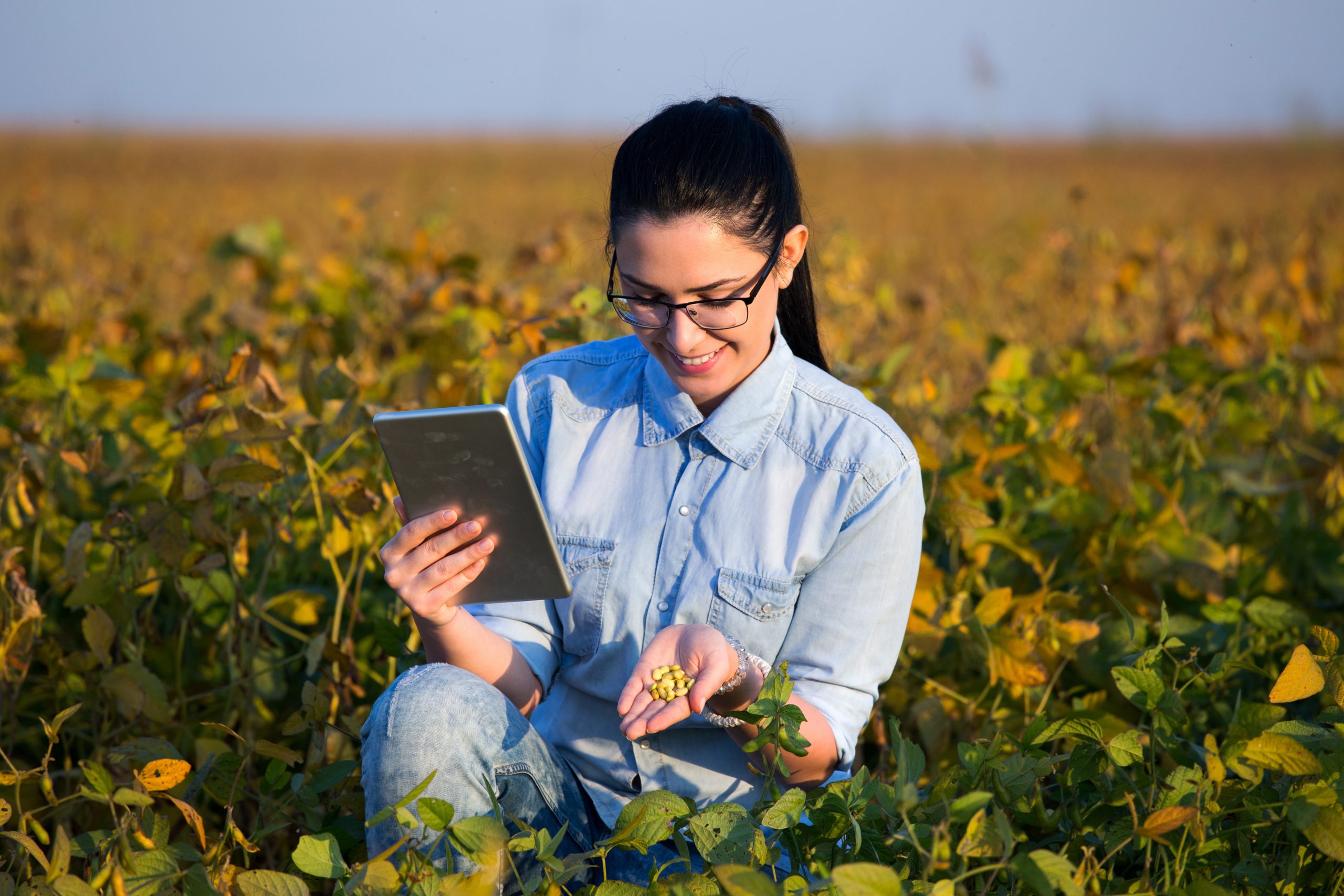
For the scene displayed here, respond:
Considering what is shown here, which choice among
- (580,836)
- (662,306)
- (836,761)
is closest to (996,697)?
(836,761)

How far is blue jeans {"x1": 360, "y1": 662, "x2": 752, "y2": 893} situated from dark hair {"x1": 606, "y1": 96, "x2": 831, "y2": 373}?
20.9 inches

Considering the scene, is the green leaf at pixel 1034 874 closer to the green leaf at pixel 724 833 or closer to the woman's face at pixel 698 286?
the green leaf at pixel 724 833

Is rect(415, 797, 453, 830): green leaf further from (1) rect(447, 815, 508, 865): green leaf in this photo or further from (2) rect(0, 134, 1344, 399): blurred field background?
(2) rect(0, 134, 1344, 399): blurred field background

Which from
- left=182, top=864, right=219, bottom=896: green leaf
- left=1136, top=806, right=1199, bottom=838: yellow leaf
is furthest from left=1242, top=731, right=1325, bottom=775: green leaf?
left=182, top=864, right=219, bottom=896: green leaf

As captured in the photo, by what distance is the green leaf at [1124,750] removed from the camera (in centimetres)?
113

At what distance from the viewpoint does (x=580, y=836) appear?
1.29 m

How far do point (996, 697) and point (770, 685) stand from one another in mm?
769

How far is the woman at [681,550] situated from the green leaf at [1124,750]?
247 millimetres

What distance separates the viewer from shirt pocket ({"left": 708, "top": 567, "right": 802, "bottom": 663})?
4.13ft

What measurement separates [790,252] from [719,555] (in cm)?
36

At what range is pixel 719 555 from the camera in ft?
4.17

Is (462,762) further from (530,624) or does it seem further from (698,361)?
(698,361)

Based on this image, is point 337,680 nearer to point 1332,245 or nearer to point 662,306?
point 662,306

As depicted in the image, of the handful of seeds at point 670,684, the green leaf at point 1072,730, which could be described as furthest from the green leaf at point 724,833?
the green leaf at point 1072,730
